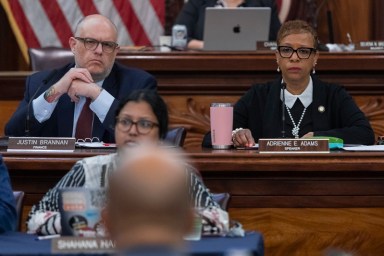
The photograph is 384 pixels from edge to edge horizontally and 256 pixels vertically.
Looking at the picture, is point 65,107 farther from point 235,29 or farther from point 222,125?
point 235,29

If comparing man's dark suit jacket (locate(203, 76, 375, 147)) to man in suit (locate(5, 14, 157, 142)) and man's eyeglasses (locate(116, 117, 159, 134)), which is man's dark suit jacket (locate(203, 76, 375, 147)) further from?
man's eyeglasses (locate(116, 117, 159, 134))

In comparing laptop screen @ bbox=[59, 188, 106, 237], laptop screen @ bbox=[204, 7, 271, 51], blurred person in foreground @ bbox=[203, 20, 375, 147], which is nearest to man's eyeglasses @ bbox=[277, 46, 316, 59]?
blurred person in foreground @ bbox=[203, 20, 375, 147]

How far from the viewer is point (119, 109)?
304 cm

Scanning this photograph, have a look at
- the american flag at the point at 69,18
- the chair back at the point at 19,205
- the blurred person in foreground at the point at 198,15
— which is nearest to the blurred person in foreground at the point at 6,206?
the chair back at the point at 19,205

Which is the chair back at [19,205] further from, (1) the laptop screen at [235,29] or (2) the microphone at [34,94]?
(1) the laptop screen at [235,29]

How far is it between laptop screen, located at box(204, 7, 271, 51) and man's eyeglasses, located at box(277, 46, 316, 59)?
194 cm

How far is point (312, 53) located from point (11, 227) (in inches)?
83.7

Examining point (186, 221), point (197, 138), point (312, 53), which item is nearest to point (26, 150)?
point (312, 53)

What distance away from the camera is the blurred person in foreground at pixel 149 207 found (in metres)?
1.06

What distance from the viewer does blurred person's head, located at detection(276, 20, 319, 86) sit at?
4.59 meters

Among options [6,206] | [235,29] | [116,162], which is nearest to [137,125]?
[116,162]

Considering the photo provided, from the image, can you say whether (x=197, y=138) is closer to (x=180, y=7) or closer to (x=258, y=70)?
(x=258, y=70)

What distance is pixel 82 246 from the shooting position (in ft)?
7.65

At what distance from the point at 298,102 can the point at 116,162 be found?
2066 millimetres
